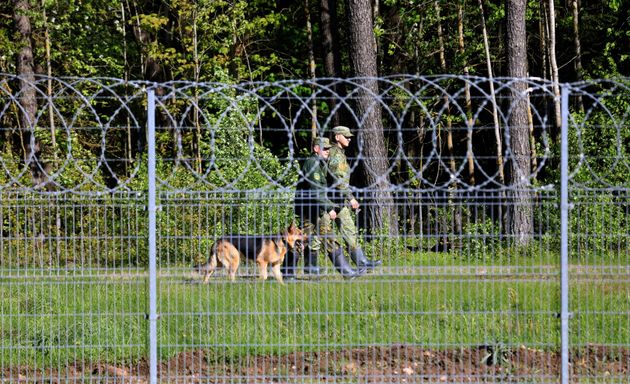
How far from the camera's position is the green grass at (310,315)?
951cm

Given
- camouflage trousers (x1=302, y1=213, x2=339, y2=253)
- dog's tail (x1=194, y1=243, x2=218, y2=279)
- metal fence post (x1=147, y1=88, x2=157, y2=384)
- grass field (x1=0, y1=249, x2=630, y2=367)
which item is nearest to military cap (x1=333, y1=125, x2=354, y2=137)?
camouflage trousers (x1=302, y1=213, x2=339, y2=253)

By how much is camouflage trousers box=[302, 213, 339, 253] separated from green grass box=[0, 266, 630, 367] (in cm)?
38

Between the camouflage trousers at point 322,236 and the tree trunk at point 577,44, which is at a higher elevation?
the tree trunk at point 577,44

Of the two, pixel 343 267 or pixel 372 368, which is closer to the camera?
pixel 343 267

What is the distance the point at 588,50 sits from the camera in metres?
27.4

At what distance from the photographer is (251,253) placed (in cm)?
1050

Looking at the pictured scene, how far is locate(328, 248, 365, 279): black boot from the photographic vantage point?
9.35 metres

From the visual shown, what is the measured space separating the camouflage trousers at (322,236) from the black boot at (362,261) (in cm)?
20

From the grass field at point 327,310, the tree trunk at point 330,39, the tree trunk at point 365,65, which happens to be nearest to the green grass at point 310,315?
the grass field at point 327,310

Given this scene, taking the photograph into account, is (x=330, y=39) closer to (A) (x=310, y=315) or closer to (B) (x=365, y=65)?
(B) (x=365, y=65)

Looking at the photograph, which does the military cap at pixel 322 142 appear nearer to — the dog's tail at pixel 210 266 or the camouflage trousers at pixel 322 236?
the camouflage trousers at pixel 322 236

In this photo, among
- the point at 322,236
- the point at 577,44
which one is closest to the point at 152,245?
the point at 322,236

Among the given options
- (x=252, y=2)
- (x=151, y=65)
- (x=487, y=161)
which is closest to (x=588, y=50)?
(x=487, y=161)

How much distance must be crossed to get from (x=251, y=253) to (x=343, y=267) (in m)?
1.37
